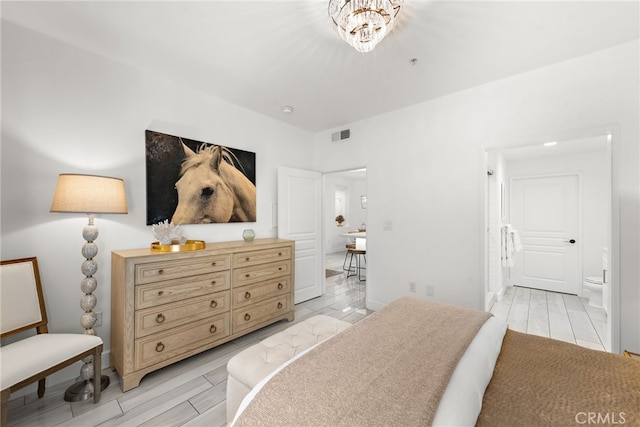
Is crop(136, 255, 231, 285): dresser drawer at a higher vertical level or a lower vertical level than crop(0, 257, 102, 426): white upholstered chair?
higher

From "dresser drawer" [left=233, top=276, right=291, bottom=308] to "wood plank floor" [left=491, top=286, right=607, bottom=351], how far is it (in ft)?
9.16

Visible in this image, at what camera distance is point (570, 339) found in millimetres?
2734

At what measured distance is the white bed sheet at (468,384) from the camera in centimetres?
89

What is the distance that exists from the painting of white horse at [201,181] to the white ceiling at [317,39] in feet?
2.28

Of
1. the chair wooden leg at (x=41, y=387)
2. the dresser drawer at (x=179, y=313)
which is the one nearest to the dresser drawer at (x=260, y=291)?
the dresser drawer at (x=179, y=313)

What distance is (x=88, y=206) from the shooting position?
1822mm

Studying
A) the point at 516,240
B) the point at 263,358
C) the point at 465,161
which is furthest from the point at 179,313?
the point at 516,240

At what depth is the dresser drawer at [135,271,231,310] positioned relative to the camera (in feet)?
6.64

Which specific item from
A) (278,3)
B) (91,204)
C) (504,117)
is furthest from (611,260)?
(91,204)

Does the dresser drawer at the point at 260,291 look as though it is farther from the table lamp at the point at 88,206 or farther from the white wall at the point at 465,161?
the white wall at the point at 465,161

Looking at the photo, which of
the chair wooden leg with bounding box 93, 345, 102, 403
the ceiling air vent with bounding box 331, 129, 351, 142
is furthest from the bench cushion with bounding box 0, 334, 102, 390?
the ceiling air vent with bounding box 331, 129, 351, 142

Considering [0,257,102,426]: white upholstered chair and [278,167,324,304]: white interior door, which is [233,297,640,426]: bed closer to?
[0,257,102,426]: white upholstered chair

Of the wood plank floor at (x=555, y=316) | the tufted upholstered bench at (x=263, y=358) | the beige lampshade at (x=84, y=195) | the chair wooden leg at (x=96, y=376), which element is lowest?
the wood plank floor at (x=555, y=316)

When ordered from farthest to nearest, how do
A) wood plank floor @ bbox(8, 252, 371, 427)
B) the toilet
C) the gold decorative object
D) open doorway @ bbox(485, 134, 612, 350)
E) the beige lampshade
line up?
1. open doorway @ bbox(485, 134, 612, 350)
2. the toilet
3. the gold decorative object
4. the beige lampshade
5. wood plank floor @ bbox(8, 252, 371, 427)
